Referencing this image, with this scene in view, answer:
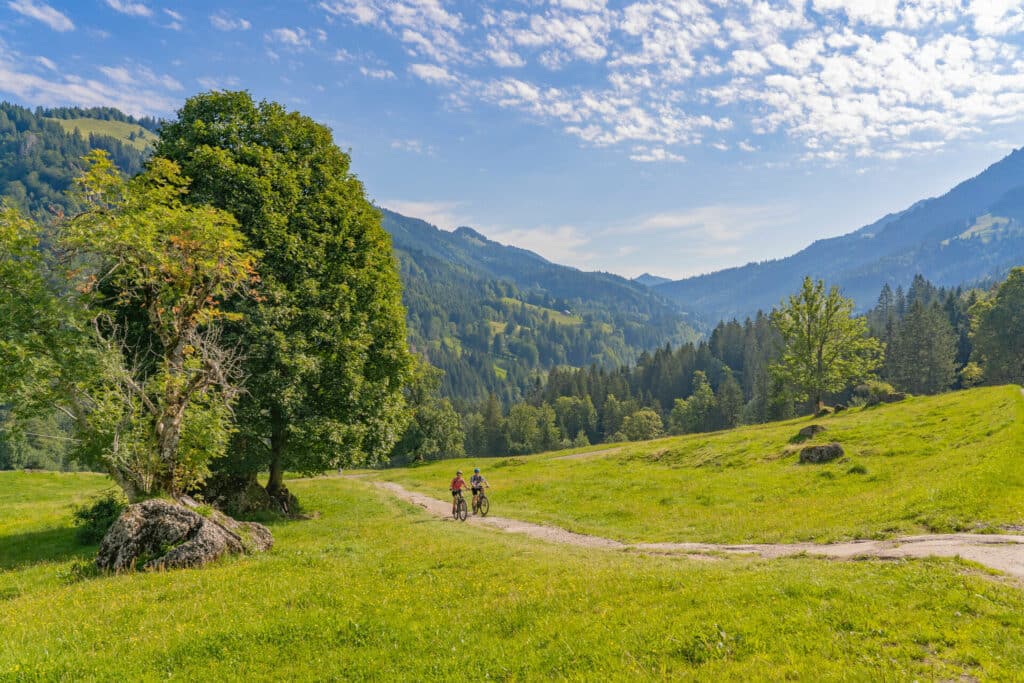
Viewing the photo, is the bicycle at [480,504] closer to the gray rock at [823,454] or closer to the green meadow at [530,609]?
the green meadow at [530,609]

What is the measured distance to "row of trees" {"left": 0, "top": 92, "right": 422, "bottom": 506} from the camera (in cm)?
1808

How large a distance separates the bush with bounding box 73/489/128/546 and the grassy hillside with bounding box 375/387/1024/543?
70.2 feet

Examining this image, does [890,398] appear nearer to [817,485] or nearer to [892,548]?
[817,485]

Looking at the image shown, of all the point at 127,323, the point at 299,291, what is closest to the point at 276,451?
the point at 299,291

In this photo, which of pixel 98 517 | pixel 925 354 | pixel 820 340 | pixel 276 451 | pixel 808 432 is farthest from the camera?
pixel 925 354

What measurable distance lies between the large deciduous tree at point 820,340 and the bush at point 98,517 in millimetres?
70454

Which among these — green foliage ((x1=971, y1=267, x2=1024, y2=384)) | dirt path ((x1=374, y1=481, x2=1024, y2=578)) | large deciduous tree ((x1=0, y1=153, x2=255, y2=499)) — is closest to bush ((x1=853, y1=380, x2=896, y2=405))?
green foliage ((x1=971, y1=267, x2=1024, y2=384))

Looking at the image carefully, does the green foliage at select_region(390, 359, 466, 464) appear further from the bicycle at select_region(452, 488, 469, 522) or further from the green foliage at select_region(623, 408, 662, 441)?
the bicycle at select_region(452, 488, 469, 522)

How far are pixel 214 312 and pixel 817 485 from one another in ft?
110

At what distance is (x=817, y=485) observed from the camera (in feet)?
97.9

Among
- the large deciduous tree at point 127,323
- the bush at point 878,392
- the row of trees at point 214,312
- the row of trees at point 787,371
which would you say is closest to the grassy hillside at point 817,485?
the bush at point 878,392

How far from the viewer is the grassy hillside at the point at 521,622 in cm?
866

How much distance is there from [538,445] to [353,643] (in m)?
147

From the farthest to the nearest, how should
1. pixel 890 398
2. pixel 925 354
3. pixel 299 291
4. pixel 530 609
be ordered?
1. pixel 925 354
2. pixel 890 398
3. pixel 299 291
4. pixel 530 609
